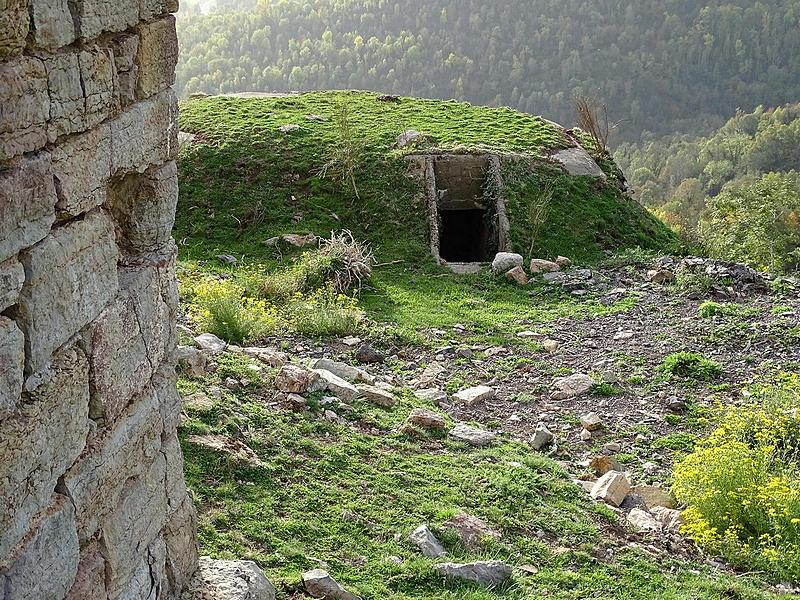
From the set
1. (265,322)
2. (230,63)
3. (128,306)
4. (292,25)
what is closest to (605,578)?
(128,306)

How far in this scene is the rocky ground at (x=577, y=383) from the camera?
5469mm

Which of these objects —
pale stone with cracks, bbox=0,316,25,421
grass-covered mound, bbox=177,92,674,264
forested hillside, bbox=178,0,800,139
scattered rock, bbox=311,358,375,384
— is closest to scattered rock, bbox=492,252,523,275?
grass-covered mound, bbox=177,92,674,264

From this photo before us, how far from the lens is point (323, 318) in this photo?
855cm

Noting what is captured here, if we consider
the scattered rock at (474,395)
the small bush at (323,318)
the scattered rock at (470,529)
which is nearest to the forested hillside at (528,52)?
the small bush at (323,318)

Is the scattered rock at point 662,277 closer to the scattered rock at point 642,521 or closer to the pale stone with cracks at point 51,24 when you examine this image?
the scattered rock at point 642,521

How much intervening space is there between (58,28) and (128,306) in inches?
33.6

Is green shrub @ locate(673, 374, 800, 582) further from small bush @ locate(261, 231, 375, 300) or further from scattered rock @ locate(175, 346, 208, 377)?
small bush @ locate(261, 231, 375, 300)

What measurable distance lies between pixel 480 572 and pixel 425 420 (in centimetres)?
202

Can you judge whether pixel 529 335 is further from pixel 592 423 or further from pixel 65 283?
pixel 65 283

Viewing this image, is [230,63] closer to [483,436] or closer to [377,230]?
[377,230]

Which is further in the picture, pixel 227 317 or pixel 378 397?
pixel 227 317

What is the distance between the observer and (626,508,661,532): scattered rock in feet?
17.8

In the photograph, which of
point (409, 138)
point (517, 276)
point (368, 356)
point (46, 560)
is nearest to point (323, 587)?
point (46, 560)

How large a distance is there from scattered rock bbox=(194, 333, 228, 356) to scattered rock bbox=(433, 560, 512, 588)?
3.10 metres
